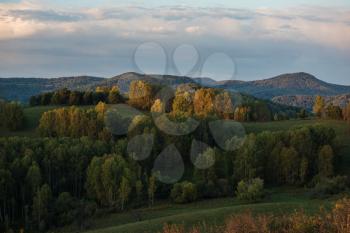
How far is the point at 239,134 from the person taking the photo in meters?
97.1

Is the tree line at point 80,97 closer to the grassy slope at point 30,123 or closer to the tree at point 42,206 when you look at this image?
the grassy slope at point 30,123

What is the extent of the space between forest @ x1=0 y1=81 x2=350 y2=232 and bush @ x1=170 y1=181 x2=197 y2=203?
141mm

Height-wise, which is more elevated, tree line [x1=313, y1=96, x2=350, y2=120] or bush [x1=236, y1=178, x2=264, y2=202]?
tree line [x1=313, y1=96, x2=350, y2=120]

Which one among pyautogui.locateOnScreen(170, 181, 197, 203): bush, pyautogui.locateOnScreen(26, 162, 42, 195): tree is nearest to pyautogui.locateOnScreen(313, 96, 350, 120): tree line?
pyautogui.locateOnScreen(170, 181, 197, 203): bush

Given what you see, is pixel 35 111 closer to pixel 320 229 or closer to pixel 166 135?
pixel 166 135

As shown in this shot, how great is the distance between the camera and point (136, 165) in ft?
241

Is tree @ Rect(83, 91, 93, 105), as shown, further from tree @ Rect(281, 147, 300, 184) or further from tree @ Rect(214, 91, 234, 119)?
tree @ Rect(281, 147, 300, 184)

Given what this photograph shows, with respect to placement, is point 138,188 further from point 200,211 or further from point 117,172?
point 200,211

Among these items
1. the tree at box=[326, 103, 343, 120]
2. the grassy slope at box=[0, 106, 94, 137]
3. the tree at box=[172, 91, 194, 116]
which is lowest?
the grassy slope at box=[0, 106, 94, 137]

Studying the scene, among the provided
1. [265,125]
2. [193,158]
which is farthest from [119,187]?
[265,125]

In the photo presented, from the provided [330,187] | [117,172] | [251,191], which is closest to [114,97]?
[117,172]

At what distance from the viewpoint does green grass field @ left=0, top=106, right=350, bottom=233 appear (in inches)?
1635

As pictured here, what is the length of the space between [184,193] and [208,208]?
6457mm

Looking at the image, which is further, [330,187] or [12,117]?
[12,117]
